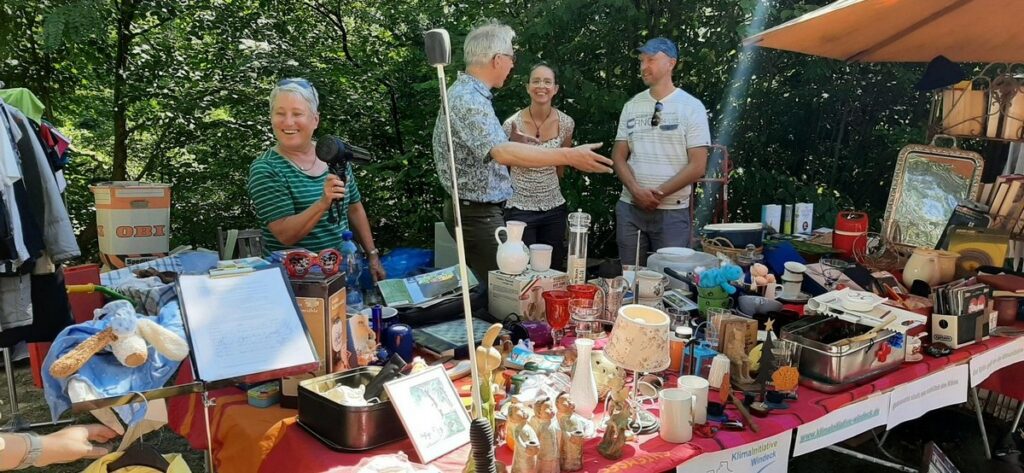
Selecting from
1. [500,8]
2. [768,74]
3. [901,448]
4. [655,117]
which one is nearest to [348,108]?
[500,8]

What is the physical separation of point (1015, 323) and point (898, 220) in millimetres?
804

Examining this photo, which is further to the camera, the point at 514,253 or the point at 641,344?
the point at 514,253

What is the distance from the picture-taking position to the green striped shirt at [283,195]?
2.38 metres

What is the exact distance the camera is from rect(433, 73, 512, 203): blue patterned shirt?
257cm

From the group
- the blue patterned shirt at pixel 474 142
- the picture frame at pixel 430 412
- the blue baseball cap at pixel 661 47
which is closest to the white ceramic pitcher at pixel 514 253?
the blue patterned shirt at pixel 474 142

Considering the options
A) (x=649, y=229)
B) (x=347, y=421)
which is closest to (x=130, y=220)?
(x=347, y=421)

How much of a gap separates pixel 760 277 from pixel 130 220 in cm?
331

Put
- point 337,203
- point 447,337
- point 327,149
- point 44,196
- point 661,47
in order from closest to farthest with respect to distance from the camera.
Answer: point 447,337 < point 327,149 < point 337,203 < point 44,196 < point 661,47

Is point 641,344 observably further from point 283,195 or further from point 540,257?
point 283,195

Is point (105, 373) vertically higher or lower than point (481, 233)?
lower

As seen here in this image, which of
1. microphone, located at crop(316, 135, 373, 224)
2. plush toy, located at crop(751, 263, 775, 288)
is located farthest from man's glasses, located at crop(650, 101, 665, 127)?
microphone, located at crop(316, 135, 373, 224)

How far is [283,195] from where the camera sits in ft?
7.83

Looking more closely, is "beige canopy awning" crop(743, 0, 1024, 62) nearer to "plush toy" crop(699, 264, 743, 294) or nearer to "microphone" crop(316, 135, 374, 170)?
"plush toy" crop(699, 264, 743, 294)

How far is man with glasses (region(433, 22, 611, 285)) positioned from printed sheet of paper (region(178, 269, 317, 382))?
1.04m
